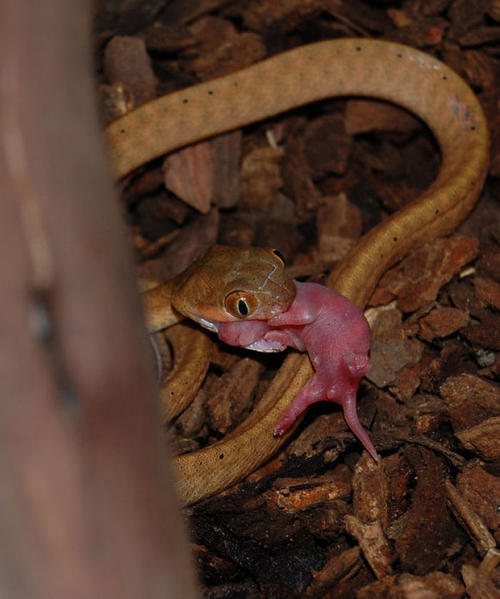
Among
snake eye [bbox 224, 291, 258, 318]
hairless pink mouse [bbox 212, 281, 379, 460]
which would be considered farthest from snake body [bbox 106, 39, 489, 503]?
snake eye [bbox 224, 291, 258, 318]

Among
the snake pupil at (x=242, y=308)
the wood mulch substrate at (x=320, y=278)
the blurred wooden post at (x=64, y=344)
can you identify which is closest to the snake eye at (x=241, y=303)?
the snake pupil at (x=242, y=308)

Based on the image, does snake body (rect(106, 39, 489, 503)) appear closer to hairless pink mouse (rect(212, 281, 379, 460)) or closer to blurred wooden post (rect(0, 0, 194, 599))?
hairless pink mouse (rect(212, 281, 379, 460))

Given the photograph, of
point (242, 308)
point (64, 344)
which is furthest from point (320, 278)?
point (64, 344)

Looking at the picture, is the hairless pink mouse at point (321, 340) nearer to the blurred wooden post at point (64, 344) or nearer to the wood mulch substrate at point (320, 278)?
the wood mulch substrate at point (320, 278)

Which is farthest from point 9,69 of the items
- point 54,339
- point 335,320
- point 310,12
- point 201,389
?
point 310,12

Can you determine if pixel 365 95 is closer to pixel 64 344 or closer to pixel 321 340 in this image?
pixel 321 340

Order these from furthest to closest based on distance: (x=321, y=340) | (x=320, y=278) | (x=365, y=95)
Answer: (x=365, y=95)
(x=320, y=278)
(x=321, y=340)

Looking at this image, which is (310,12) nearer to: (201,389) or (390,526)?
(201,389)
